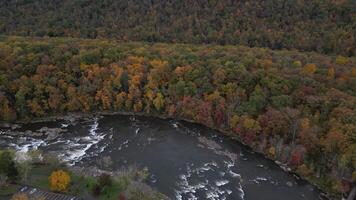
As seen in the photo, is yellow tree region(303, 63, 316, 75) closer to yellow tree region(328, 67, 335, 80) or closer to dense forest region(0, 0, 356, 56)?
yellow tree region(328, 67, 335, 80)

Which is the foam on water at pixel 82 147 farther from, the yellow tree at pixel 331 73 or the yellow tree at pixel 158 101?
the yellow tree at pixel 331 73

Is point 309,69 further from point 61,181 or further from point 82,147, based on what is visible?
point 61,181

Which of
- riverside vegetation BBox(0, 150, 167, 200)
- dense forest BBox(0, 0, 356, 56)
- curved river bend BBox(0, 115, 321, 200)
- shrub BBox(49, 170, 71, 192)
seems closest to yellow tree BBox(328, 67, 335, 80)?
curved river bend BBox(0, 115, 321, 200)

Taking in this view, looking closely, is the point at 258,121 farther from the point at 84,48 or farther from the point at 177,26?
the point at 177,26

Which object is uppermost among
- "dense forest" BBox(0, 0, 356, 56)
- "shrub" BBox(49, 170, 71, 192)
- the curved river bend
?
"dense forest" BBox(0, 0, 356, 56)

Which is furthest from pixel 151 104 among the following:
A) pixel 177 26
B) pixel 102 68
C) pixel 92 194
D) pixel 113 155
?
pixel 177 26

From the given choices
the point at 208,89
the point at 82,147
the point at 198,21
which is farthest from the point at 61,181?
the point at 198,21
